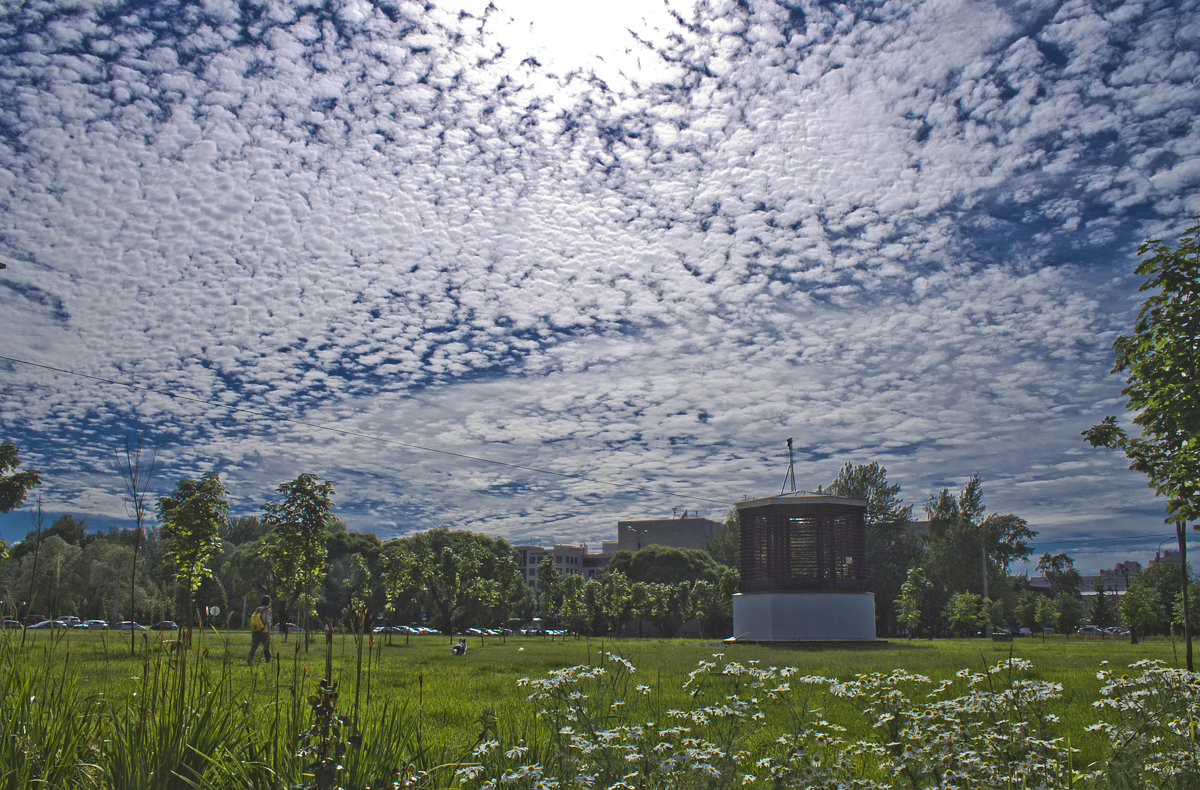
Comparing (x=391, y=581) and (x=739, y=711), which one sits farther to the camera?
(x=391, y=581)

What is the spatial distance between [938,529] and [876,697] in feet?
218

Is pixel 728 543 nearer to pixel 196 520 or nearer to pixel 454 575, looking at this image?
pixel 454 575

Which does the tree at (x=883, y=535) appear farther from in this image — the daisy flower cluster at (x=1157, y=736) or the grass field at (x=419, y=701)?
the daisy flower cluster at (x=1157, y=736)

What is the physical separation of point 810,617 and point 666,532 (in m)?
85.4

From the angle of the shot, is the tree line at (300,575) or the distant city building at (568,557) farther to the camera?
the distant city building at (568,557)

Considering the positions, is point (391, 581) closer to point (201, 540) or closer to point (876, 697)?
point (201, 540)

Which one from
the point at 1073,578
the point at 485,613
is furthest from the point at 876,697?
the point at 1073,578

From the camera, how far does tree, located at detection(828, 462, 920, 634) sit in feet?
197

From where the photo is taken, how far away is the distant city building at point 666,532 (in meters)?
115

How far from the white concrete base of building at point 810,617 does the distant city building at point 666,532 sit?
82.5 m

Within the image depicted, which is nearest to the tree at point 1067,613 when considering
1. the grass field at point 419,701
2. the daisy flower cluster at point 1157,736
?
the grass field at point 419,701

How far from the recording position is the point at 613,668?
6312 mm

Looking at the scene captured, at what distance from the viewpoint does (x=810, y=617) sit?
→ 30844 mm

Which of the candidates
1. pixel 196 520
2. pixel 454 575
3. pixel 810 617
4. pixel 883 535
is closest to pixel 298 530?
pixel 196 520
